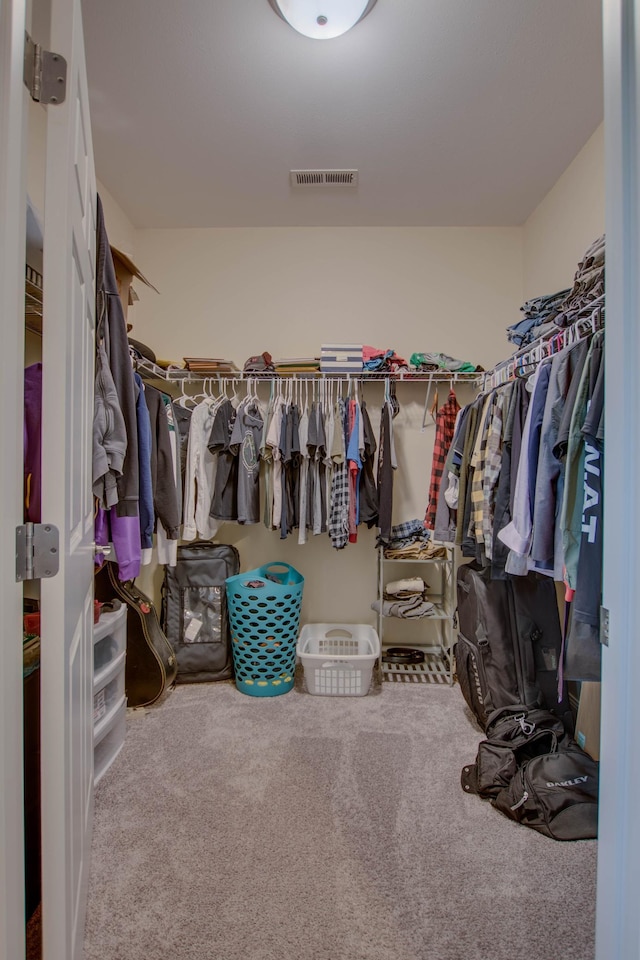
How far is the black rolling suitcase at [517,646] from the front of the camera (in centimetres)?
186

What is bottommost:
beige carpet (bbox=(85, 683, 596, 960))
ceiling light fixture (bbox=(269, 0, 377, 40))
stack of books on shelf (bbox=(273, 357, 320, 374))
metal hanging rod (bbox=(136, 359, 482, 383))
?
beige carpet (bbox=(85, 683, 596, 960))

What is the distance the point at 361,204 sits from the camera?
255cm

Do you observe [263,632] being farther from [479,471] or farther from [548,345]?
[548,345]

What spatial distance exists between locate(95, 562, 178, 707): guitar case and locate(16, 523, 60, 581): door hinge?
1.47 meters

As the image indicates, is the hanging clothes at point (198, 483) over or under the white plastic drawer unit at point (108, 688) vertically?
over

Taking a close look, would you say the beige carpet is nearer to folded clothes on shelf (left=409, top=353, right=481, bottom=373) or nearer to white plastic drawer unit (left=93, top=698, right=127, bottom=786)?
white plastic drawer unit (left=93, top=698, right=127, bottom=786)

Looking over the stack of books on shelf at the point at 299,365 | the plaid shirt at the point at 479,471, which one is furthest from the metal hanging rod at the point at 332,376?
the plaid shirt at the point at 479,471

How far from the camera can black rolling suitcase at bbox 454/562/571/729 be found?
186 cm

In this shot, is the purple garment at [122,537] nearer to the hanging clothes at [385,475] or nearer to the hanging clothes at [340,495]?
the hanging clothes at [340,495]

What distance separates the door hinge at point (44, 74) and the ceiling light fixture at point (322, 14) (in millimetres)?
1162

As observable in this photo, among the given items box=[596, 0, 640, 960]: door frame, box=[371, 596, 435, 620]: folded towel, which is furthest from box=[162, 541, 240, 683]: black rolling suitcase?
box=[596, 0, 640, 960]: door frame

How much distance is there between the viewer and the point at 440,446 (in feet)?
8.01

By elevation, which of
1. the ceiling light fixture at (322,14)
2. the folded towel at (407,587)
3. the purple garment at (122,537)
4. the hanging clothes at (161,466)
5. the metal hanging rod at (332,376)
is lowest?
the folded towel at (407,587)

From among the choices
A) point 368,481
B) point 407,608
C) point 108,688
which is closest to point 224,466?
point 368,481
